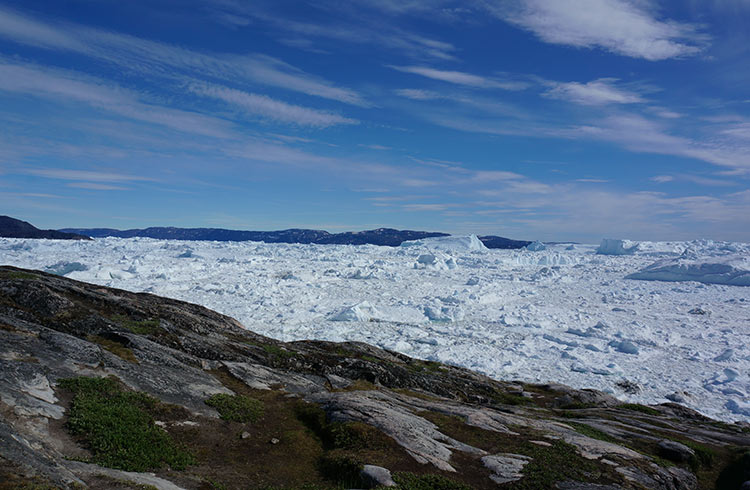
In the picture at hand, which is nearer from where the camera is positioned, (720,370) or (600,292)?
(720,370)

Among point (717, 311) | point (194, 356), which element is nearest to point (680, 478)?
point (194, 356)

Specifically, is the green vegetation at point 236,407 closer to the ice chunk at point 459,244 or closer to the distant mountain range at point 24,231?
the ice chunk at point 459,244

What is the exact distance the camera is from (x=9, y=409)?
7531mm

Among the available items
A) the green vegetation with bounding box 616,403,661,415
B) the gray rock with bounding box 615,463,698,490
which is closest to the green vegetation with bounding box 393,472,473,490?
the gray rock with bounding box 615,463,698,490

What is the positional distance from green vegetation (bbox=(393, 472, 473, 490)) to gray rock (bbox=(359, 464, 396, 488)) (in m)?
0.16

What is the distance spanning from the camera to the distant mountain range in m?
145

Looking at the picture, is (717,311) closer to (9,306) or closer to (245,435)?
(245,435)

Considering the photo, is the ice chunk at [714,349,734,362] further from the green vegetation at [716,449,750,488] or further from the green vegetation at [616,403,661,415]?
the green vegetation at [716,449,750,488]

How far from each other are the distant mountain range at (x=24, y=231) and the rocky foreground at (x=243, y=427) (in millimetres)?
159496

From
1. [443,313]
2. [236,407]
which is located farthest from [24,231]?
[236,407]


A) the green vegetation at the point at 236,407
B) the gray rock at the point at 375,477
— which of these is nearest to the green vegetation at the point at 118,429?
the green vegetation at the point at 236,407

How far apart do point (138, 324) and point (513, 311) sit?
43.4m

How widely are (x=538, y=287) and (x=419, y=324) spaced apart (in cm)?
3515

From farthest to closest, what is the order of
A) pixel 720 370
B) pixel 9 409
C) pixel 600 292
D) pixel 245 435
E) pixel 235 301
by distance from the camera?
pixel 600 292 → pixel 235 301 → pixel 720 370 → pixel 245 435 → pixel 9 409
